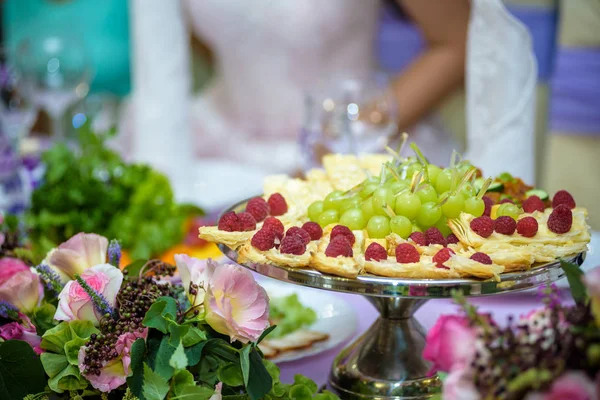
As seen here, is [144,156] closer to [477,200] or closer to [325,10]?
[325,10]

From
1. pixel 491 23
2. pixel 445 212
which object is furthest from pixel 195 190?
pixel 445 212

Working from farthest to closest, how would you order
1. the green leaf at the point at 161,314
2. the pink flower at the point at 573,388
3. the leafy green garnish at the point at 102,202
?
the leafy green garnish at the point at 102,202, the green leaf at the point at 161,314, the pink flower at the point at 573,388

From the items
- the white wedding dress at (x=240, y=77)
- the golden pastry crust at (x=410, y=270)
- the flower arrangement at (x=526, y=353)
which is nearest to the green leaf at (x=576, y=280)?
the flower arrangement at (x=526, y=353)

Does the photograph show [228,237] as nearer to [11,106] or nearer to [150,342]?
[150,342]

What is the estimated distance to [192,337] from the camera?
0.69 metres

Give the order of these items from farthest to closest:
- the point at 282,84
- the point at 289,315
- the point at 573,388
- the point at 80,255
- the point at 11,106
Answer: the point at 282,84
the point at 11,106
the point at 289,315
the point at 80,255
the point at 573,388

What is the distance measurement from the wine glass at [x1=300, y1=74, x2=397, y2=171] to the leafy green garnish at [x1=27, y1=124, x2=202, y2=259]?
11.6 inches

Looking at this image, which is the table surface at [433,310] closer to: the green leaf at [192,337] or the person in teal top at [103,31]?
the green leaf at [192,337]

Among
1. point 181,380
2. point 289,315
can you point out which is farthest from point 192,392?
point 289,315

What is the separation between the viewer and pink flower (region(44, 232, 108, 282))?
30.6 inches

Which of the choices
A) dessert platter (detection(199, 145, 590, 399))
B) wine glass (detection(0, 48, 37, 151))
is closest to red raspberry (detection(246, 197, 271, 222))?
dessert platter (detection(199, 145, 590, 399))

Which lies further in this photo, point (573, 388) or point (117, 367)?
point (117, 367)

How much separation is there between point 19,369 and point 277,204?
0.32m

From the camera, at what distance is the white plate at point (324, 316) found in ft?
3.28
